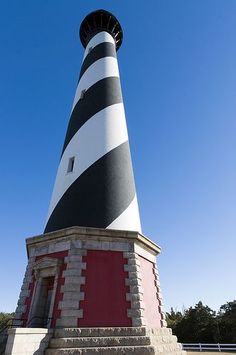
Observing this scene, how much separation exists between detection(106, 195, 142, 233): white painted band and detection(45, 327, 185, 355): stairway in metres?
2.35

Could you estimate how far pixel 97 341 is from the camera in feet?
17.2

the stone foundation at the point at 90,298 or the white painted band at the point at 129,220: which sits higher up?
the white painted band at the point at 129,220

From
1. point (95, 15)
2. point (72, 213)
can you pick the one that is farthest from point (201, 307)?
point (95, 15)

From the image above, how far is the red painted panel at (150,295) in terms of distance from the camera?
6.23 metres

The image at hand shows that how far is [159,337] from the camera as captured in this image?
6.03m

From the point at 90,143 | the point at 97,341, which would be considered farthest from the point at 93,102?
the point at 97,341

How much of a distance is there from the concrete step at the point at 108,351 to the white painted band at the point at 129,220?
8.59 feet

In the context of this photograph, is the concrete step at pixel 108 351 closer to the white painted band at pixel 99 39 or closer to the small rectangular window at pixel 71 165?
the small rectangular window at pixel 71 165

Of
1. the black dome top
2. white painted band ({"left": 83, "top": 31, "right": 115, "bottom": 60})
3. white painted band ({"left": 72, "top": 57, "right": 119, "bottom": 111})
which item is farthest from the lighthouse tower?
the black dome top

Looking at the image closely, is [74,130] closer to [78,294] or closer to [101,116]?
[101,116]

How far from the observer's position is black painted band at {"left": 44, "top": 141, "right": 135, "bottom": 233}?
7.05 m

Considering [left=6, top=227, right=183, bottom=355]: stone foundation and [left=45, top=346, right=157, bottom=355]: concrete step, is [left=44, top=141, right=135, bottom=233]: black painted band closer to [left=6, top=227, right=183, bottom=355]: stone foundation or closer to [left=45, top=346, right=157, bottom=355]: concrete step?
[left=6, top=227, right=183, bottom=355]: stone foundation

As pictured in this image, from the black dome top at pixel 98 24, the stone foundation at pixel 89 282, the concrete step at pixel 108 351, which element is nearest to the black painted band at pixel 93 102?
the stone foundation at pixel 89 282

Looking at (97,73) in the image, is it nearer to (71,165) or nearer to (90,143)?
(90,143)
